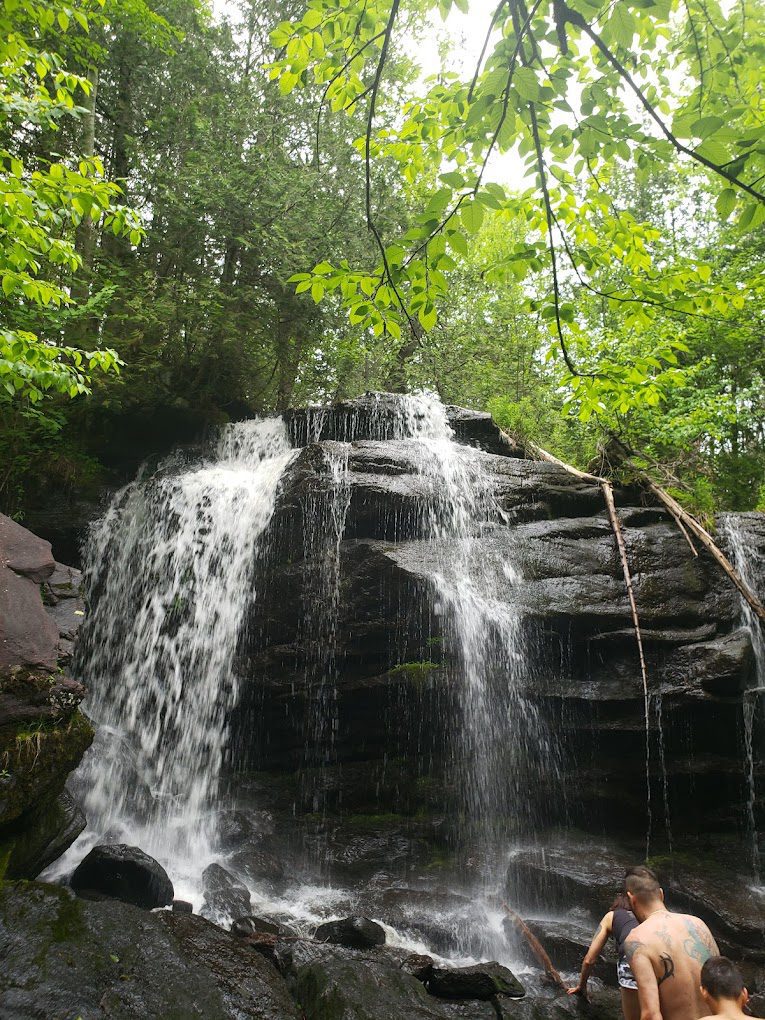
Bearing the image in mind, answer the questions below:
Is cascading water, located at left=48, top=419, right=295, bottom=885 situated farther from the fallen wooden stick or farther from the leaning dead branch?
the leaning dead branch

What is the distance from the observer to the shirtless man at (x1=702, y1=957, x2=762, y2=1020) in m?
3.12

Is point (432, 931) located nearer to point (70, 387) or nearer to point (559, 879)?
point (559, 879)

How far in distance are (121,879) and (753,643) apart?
8074 mm

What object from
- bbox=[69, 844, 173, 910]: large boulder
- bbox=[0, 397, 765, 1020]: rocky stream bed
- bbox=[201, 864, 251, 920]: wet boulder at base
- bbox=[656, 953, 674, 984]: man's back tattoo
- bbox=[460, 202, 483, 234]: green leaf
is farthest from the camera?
bbox=[201, 864, 251, 920]: wet boulder at base

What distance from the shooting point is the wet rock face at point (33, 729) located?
467 cm

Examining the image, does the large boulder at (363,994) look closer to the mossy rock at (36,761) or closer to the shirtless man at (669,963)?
the shirtless man at (669,963)

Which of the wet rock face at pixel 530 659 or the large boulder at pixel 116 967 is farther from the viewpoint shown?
the wet rock face at pixel 530 659

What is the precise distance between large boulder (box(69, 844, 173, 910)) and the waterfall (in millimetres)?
6590

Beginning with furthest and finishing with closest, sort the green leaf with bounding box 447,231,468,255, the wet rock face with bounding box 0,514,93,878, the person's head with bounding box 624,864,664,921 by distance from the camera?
1. the wet rock face with bounding box 0,514,93,878
2. the person's head with bounding box 624,864,664,921
3. the green leaf with bounding box 447,231,468,255

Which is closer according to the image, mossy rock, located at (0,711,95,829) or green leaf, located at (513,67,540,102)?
green leaf, located at (513,67,540,102)

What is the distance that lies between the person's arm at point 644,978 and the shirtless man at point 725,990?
1.18 ft

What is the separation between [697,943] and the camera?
3709mm

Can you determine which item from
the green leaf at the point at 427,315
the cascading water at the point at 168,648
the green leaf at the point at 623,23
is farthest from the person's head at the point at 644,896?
the cascading water at the point at 168,648

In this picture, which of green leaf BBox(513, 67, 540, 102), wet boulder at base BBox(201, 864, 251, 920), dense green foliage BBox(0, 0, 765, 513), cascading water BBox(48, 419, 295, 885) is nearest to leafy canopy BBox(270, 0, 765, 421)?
green leaf BBox(513, 67, 540, 102)
